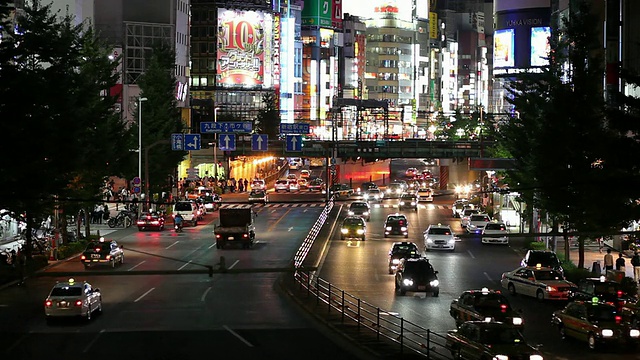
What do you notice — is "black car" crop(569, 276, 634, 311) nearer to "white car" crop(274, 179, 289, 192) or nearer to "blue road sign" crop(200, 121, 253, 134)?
"blue road sign" crop(200, 121, 253, 134)

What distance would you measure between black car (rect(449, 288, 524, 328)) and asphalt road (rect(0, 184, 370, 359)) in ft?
14.1

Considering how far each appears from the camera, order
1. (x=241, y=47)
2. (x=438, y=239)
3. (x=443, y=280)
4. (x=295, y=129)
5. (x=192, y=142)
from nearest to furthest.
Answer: (x=443, y=280) < (x=438, y=239) < (x=192, y=142) < (x=295, y=129) < (x=241, y=47)

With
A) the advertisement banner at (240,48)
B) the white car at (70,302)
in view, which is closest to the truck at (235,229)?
the white car at (70,302)

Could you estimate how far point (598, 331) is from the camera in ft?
99.3

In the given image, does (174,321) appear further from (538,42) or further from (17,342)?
(538,42)

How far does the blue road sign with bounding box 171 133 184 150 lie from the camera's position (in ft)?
268

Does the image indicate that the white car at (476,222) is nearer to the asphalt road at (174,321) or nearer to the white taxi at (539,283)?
the asphalt road at (174,321)

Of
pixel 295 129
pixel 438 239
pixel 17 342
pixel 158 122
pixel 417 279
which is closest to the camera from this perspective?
pixel 17 342

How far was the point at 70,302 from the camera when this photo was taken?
34750 mm

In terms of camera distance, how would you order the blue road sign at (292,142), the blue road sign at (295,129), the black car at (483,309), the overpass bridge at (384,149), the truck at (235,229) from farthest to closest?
1. the overpass bridge at (384,149)
2. the blue road sign at (295,129)
3. the blue road sign at (292,142)
4. the truck at (235,229)
5. the black car at (483,309)

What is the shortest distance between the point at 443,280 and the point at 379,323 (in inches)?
565

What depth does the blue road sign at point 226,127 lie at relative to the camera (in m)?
86.8

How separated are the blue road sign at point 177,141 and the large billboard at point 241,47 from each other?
3630 inches

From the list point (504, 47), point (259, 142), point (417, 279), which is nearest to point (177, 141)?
point (259, 142)
